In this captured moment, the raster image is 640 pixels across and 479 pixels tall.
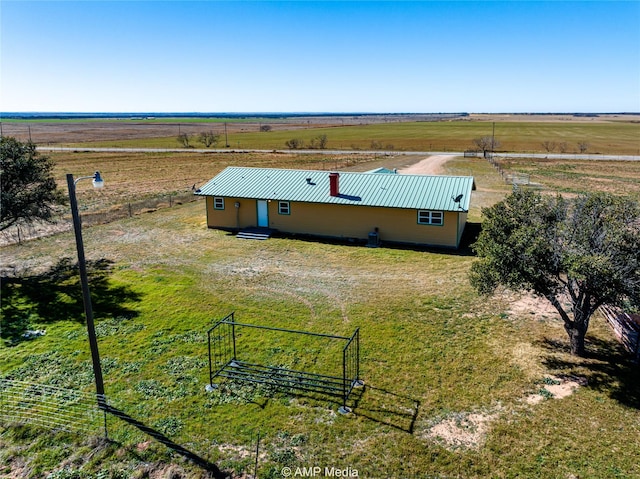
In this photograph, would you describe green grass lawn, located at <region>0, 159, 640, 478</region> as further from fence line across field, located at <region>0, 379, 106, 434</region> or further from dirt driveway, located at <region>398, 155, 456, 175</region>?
dirt driveway, located at <region>398, 155, 456, 175</region>

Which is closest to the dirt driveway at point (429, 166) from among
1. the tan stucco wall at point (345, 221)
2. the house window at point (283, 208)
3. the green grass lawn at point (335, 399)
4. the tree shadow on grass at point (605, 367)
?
the tan stucco wall at point (345, 221)

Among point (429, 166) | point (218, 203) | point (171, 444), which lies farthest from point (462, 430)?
point (429, 166)

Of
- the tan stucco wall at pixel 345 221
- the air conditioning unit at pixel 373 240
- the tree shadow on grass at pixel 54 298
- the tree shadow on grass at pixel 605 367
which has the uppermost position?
Answer: the tan stucco wall at pixel 345 221

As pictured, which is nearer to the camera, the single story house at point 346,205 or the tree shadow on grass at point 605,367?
the tree shadow on grass at point 605,367

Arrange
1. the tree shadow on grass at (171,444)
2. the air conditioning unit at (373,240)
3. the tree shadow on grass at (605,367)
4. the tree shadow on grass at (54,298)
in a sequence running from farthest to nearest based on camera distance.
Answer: the air conditioning unit at (373,240) < the tree shadow on grass at (54,298) < the tree shadow on grass at (605,367) < the tree shadow on grass at (171,444)

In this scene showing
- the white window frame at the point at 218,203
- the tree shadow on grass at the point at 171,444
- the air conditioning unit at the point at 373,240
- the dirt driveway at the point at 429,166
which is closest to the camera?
the tree shadow on grass at the point at 171,444

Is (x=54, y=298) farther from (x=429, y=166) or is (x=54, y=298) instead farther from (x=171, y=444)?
(x=429, y=166)

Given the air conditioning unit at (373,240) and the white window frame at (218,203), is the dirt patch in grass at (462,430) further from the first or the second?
the white window frame at (218,203)
